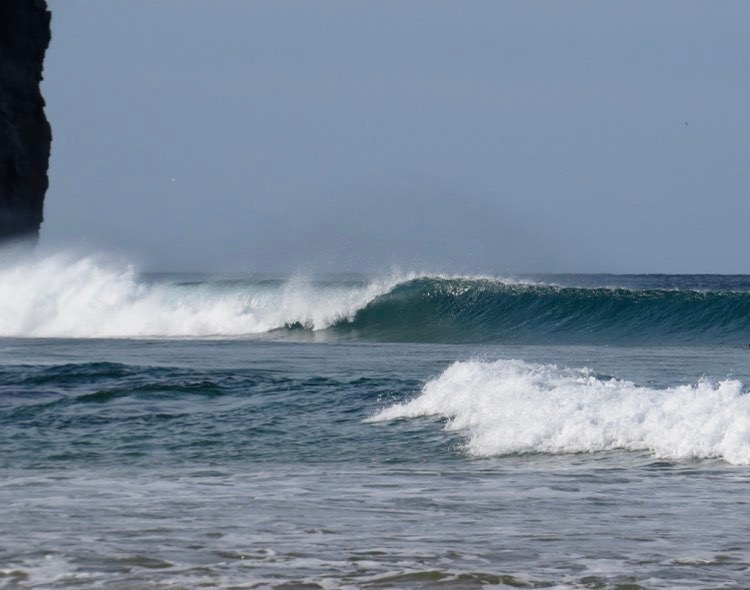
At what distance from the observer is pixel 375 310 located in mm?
31391

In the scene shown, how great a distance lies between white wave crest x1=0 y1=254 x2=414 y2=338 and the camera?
30.7 metres

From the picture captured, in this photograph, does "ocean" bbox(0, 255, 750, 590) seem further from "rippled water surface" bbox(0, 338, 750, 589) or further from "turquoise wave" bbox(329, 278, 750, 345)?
"turquoise wave" bbox(329, 278, 750, 345)

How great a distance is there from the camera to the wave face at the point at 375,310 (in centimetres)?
2883

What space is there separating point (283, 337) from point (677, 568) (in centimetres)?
2359

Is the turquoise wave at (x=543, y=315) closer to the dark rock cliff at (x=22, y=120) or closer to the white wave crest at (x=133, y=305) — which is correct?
the white wave crest at (x=133, y=305)

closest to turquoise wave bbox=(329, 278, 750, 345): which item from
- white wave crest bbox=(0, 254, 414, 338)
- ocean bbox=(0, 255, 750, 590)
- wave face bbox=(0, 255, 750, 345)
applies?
wave face bbox=(0, 255, 750, 345)

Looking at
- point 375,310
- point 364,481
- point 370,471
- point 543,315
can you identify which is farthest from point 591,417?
point 375,310

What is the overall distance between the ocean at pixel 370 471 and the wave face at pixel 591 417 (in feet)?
0.08

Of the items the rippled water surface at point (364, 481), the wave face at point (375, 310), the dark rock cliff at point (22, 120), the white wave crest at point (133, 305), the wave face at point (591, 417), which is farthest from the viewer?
the dark rock cliff at point (22, 120)

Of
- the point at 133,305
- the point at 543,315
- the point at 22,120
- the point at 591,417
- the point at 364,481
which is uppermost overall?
the point at 22,120

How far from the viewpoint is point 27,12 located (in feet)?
141

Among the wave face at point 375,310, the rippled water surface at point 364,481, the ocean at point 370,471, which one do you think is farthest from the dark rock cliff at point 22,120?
the rippled water surface at point 364,481

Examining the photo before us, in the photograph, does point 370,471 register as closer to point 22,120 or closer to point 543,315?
point 543,315

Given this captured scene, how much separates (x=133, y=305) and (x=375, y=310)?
678 centimetres
